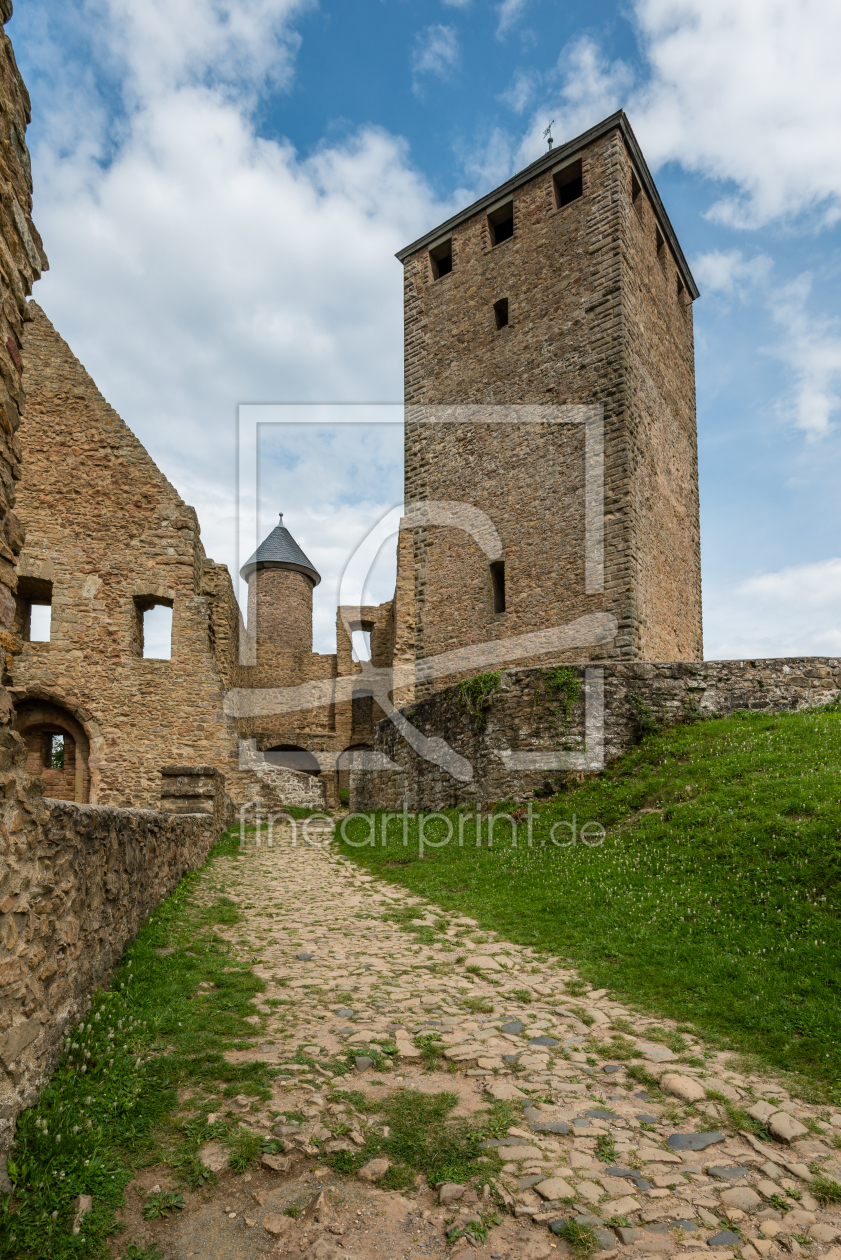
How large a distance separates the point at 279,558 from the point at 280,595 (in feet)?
5.88

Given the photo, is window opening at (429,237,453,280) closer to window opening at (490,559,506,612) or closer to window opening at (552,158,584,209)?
window opening at (552,158,584,209)

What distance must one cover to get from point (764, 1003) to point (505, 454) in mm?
14063

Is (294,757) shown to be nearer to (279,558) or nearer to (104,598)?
(279,558)

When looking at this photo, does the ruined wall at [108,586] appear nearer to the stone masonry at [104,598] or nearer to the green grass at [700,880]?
the stone masonry at [104,598]

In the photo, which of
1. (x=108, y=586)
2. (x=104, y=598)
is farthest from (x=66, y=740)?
(x=108, y=586)

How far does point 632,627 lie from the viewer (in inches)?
563

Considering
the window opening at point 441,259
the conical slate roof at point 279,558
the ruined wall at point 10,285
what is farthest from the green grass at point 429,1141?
the conical slate roof at point 279,558

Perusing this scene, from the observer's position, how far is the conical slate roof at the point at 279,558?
32.4 meters

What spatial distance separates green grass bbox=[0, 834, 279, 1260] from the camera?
257cm

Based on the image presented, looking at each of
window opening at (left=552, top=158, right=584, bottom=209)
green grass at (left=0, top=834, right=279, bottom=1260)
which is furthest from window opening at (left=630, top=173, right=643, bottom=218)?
green grass at (left=0, top=834, right=279, bottom=1260)

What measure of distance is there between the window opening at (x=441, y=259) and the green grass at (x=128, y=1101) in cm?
1940

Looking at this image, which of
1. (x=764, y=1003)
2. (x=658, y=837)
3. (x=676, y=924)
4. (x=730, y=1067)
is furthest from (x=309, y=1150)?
(x=658, y=837)

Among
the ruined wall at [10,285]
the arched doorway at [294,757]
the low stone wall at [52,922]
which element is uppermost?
the ruined wall at [10,285]

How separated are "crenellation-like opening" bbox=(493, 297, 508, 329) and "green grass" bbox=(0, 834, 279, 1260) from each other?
16.7 m
